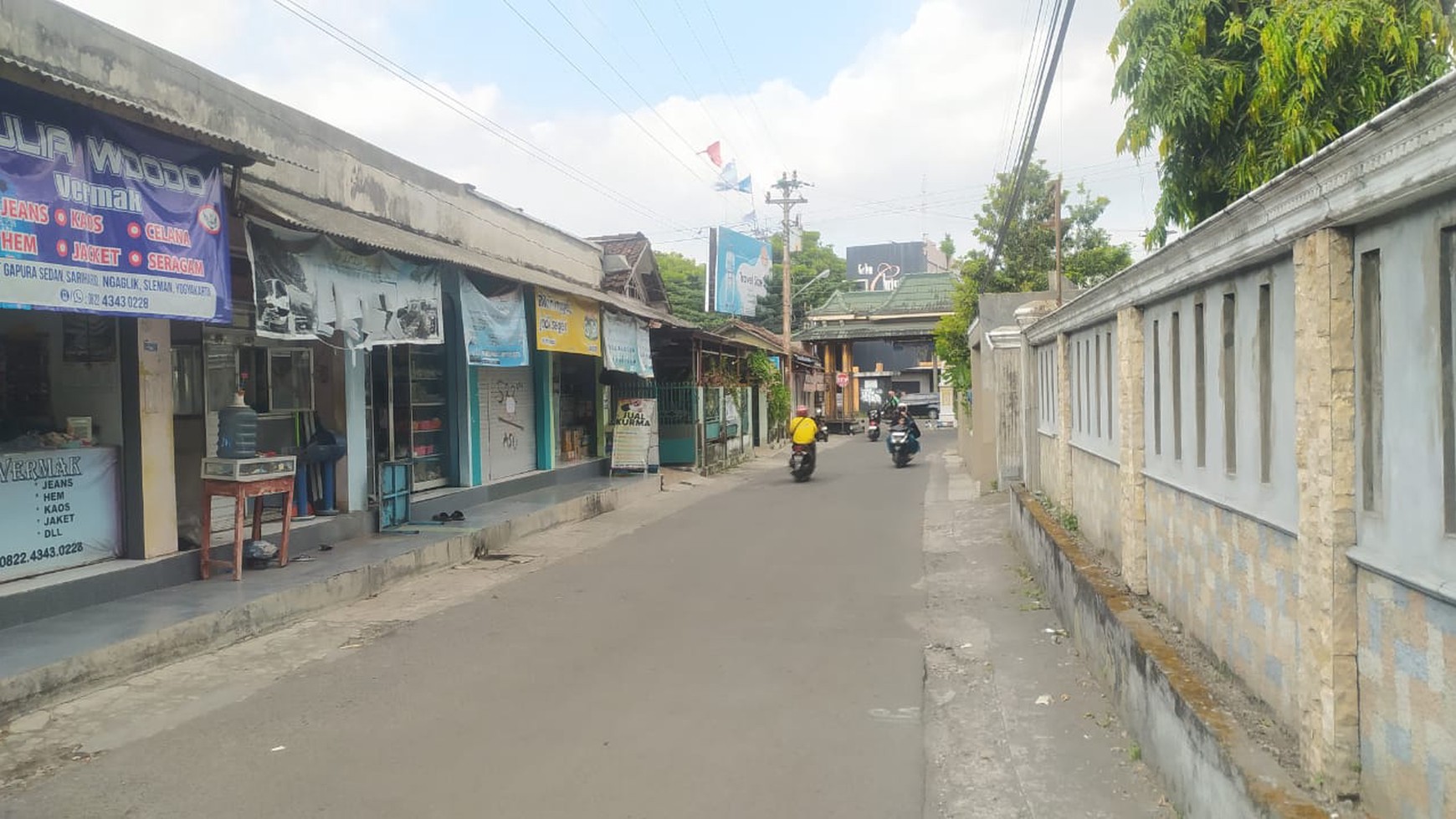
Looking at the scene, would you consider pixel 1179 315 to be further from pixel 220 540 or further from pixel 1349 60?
pixel 220 540

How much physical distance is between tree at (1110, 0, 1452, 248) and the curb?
448cm

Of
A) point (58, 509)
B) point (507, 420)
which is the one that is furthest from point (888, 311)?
point (58, 509)

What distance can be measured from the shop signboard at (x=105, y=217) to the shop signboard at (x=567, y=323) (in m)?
6.02

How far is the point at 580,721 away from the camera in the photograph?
5.45 meters

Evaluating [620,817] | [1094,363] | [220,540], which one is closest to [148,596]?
[220,540]

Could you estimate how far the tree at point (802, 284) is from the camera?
4862 centimetres

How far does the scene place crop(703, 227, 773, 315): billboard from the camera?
102 feet

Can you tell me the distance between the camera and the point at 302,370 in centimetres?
1089

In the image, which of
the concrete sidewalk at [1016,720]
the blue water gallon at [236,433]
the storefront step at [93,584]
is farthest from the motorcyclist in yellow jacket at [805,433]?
the blue water gallon at [236,433]

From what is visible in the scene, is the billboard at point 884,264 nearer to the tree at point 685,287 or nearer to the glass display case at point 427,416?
the tree at point 685,287

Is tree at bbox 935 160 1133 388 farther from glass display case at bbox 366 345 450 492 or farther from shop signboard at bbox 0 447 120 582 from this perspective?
shop signboard at bbox 0 447 120 582

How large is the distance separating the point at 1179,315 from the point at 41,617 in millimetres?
7720

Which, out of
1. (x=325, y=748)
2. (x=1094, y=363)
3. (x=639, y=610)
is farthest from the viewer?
(x=639, y=610)

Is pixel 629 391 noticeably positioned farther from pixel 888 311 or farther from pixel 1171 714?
pixel 888 311
